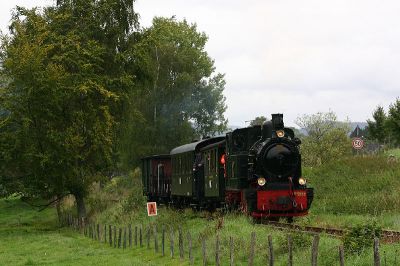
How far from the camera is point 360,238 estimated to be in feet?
42.3

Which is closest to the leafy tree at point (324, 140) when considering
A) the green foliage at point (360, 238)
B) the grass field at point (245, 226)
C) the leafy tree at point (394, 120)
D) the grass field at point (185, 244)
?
the leafy tree at point (394, 120)

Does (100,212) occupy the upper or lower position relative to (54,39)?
lower

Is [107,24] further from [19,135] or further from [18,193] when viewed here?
[18,193]

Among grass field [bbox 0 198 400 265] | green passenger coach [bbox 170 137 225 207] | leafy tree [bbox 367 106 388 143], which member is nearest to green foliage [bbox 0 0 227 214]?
grass field [bbox 0 198 400 265]

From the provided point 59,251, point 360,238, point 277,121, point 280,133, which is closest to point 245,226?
point 280,133

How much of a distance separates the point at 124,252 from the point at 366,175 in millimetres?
15338

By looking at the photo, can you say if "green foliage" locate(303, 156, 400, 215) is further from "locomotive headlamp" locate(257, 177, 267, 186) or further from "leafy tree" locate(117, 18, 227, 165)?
"leafy tree" locate(117, 18, 227, 165)

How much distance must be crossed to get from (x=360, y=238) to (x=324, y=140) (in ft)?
132

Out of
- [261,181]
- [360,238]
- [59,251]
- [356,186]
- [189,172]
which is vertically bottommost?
[59,251]

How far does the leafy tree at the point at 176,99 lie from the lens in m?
52.9

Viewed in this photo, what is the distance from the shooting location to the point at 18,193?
3556cm

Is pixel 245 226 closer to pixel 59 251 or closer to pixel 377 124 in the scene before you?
pixel 59 251

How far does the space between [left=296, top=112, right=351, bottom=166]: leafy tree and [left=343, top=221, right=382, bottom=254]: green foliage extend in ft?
107

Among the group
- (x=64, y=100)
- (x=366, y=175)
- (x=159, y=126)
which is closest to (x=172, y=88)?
(x=159, y=126)
